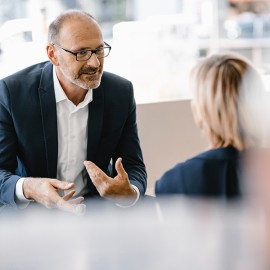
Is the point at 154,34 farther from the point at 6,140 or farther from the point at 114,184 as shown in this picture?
the point at 114,184

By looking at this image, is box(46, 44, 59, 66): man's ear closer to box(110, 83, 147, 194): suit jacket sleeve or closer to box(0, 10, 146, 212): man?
box(0, 10, 146, 212): man

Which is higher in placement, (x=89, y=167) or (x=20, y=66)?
(x=20, y=66)

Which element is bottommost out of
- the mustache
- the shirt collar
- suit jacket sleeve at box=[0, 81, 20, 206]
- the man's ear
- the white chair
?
the white chair

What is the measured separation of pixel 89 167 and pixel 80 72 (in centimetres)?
39

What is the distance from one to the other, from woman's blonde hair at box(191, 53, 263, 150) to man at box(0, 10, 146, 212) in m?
0.65

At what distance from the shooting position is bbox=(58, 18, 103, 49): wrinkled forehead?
218cm

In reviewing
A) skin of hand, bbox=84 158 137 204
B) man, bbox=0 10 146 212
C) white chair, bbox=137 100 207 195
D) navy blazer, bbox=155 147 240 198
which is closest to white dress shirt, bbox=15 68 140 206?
man, bbox=0 10 146 212

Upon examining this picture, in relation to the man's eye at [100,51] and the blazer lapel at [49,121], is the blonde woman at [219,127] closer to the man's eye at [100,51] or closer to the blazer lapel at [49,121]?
the man's eye at [100,51]

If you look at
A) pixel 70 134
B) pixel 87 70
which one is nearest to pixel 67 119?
pixel 70 134

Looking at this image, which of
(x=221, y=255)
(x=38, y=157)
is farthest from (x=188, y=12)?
(x=221, y=255)

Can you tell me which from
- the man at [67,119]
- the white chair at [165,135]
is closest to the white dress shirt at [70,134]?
the man at [67,119]

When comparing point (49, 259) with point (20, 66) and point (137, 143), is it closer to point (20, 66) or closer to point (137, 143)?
point (137, 143)

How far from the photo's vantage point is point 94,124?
7.44ft

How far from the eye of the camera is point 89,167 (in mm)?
2014
